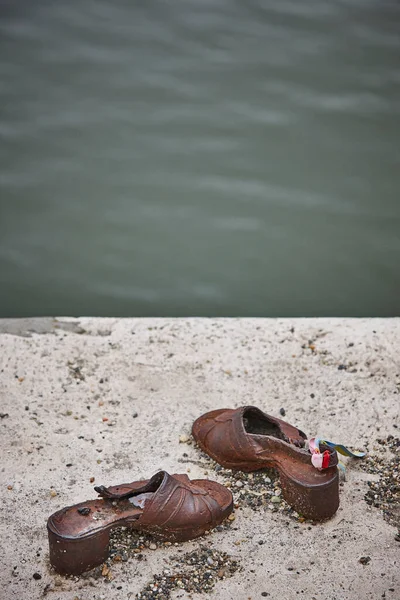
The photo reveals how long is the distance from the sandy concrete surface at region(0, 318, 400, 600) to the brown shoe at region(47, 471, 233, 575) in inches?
2.0

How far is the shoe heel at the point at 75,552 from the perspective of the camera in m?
1.97

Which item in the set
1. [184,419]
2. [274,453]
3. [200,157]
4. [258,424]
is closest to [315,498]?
[274,453]

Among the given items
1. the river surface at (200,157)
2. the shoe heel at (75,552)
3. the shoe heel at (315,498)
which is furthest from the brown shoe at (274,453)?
the river surface at (200,157)

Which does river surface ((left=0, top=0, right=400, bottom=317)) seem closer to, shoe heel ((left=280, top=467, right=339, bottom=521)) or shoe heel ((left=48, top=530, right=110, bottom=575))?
shoe heel ((left=280, top=467, right=339, bottom=521))

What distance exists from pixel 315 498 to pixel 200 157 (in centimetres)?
235

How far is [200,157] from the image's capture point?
4.09m

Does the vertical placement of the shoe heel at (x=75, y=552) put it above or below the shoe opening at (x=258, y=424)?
below

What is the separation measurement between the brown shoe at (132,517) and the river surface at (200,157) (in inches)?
74.2

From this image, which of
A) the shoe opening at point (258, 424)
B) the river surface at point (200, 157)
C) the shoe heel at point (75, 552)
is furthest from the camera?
the river surface at point (200, 157)

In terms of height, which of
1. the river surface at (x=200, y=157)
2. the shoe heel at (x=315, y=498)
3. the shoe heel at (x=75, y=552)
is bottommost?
the shoe heel at (x=75, y=552)

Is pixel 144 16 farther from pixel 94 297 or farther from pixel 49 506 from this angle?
pixel 49 506

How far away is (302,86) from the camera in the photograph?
4109 millimetres

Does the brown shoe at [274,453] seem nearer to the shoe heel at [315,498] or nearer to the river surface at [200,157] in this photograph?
the shoe heel at [315,498]

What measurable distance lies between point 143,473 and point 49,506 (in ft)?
1.07
